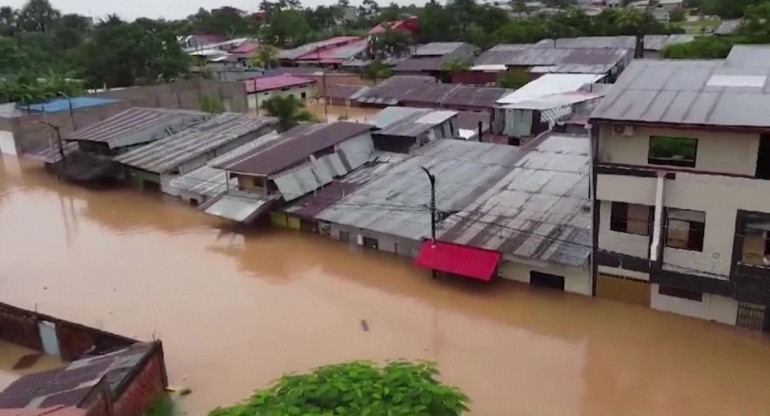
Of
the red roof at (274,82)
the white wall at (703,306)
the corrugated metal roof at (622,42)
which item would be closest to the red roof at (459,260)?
the white wall at (703,306)

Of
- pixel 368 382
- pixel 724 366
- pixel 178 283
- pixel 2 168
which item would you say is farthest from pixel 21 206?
pixel 724 366

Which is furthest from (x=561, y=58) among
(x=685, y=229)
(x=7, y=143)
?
(x=7, y=143)

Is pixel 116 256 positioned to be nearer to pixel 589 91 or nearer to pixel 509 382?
pixel 509 382

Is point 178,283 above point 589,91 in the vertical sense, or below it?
below

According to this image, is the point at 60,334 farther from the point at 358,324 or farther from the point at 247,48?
the point at 247,48

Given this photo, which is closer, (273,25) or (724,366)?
(724,366)

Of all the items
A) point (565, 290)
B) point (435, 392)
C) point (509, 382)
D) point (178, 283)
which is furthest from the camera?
point (178, 283)

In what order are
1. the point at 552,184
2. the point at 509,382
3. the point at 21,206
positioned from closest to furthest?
the point at 509,382 → the point at 552,184 → the point at 21,206

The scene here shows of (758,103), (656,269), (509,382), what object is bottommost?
(509,382)
